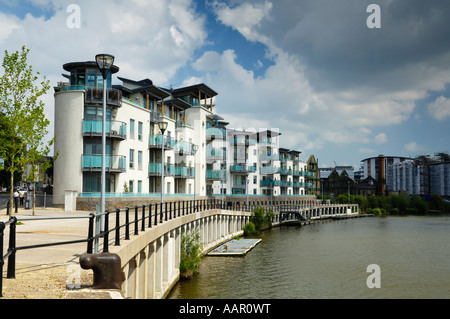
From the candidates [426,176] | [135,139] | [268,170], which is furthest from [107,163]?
[426,176]

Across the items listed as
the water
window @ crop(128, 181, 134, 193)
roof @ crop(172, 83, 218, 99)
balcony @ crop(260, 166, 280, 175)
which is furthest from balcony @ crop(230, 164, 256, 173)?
window @ crop(128, 181, 134, 193)

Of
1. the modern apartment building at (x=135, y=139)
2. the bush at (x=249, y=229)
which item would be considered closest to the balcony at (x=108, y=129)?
the modern apartment building at (x=135, y=139)

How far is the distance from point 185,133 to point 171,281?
32314mm

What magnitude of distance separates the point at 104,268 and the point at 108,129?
99.8ft

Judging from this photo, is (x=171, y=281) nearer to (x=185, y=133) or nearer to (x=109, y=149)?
(x=109, y=149)

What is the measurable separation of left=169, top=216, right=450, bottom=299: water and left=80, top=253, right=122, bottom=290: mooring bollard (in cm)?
1493

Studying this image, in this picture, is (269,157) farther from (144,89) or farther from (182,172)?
(144,89)

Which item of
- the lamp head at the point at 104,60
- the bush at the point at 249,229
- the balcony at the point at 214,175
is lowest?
the bush at the point at 249,229

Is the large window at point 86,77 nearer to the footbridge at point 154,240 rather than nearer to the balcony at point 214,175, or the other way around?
the footbridge at point 154,240

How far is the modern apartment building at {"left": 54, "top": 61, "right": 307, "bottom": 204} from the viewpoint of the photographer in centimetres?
3625

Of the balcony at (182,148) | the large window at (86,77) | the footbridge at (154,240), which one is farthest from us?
the balcony at (182,148)

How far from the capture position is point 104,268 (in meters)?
8.23

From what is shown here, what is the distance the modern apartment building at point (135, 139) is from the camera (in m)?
36.2

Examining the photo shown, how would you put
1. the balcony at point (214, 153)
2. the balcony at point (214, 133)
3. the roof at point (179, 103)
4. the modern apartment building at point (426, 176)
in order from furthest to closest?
1. the modern apartment building at point (426, 176)
2. the balcony at point (214, 153)
3. the balcony at point (214, 133)
4. the roof at point (179, 103)
